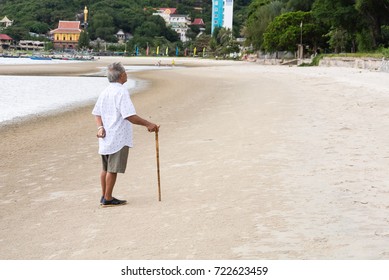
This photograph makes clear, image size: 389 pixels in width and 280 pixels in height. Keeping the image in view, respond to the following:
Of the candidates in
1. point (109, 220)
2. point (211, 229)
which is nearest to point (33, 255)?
point (109, 220)

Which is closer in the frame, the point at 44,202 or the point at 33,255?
the point at 33,255

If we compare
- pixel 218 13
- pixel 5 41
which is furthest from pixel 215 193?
pixel 218 13

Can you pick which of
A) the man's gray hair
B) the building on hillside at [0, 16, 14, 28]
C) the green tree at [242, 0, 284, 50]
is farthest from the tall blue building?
the man's gray hair

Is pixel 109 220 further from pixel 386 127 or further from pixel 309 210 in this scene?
pixel 386 127

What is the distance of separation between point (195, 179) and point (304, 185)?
145 centimetres

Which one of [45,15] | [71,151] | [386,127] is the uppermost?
[45,15]

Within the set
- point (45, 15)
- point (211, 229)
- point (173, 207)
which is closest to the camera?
point (211, 229)

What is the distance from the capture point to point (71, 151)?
1034 cm

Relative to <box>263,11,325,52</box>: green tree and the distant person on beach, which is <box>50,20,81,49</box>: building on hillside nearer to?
<box>263,11,325,52</box>: green tree

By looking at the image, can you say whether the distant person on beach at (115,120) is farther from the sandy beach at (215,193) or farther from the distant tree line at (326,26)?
the distant tree line at (326,26)

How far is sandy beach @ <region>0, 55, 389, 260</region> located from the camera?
452cm

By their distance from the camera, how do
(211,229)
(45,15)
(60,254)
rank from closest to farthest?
(60,254)
(211,229)
(45,15)

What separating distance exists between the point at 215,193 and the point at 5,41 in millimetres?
185780
